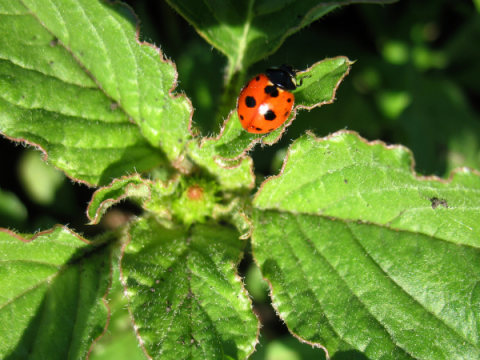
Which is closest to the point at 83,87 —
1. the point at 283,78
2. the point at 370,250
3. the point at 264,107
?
the point at 264,107

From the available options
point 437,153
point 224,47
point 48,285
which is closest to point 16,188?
point 48,285

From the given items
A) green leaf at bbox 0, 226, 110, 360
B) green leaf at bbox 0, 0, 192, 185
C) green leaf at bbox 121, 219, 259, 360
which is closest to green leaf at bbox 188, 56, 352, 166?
green leaf at bbox 0, 0, 192, 185

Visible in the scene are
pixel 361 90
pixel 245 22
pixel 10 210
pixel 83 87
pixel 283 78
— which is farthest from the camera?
pixel 361 90

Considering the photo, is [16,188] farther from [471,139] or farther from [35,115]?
[471,139]

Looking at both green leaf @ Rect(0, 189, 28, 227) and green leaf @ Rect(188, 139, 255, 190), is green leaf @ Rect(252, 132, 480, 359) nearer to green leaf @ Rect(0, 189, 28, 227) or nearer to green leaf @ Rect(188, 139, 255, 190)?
green leaf @ Rect(188, 139, 255, 190)

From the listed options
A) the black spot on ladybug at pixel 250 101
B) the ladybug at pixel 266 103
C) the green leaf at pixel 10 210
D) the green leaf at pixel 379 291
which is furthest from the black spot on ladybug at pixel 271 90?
the green leaf at pixel 10 210

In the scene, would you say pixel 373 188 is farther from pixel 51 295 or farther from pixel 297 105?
pixel 51 295
